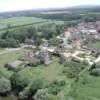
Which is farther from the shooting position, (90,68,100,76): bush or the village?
the village

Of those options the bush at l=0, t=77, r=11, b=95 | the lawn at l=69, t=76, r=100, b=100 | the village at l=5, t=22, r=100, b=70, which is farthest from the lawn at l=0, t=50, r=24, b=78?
the lawn at l=69, t=76, r=100, b=100

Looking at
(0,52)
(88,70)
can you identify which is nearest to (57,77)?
(88,70)

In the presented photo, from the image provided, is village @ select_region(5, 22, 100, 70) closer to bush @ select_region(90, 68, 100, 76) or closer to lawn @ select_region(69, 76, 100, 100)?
Answer: bush @ select_region(90, 68, 100, 76)

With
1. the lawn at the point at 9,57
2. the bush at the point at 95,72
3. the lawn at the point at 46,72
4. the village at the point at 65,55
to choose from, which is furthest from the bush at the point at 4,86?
the bush at the point at 95,72

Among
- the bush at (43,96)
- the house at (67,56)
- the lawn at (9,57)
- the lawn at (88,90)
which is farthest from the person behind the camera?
the lawn at (9,57)

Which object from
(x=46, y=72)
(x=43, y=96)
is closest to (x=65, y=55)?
(x=46, y=72)

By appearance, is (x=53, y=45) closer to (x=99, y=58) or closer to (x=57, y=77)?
(x=99, y=58)

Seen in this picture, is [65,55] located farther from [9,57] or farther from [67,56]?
[9,57]

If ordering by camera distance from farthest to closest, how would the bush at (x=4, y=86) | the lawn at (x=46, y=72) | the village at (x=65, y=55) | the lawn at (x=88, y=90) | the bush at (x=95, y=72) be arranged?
the village at (x=65, y=55)
the lawn at (x=46, y=72)
the bush at (x=95, y=72)
the bush at (x=4, y=86)
the lawn at (x=88, y=90)

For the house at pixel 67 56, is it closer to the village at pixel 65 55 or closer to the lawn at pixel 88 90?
the village at pixel 65 55

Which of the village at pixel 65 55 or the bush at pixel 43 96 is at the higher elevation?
the bush at pixel 43 96

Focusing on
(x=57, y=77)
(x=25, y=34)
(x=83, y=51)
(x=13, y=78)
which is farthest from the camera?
(x=25, y=34)
